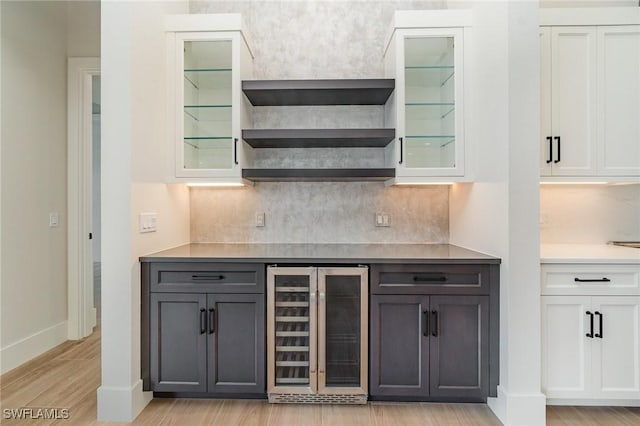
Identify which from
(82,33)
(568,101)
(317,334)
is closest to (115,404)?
(317,334)

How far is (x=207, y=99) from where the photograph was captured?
265 centimetres

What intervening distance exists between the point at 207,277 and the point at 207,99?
4.29 feet

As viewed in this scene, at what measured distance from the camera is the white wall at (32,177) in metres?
2.80

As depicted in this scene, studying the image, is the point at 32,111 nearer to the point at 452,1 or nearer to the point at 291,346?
the point at 291,346

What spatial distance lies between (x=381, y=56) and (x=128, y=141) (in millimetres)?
2074

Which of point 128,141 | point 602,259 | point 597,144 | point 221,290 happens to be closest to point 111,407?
point 221,290

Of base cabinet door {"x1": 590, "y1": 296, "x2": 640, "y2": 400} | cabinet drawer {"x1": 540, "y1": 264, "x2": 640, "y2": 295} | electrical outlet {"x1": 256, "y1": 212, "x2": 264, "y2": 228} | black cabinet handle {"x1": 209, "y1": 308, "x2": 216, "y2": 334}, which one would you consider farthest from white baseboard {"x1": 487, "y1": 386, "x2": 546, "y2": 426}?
electrical outlet {"x1": 256, "y1": 212, "x2": 264, "y2": 228}

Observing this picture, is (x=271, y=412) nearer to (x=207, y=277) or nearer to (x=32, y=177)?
(x=207, y=277)

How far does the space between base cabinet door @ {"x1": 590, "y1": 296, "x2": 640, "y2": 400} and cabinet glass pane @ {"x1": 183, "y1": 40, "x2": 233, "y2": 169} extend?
259 centimetres

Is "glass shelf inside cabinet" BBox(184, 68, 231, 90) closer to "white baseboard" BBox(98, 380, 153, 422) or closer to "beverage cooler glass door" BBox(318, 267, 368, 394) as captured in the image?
"beverage cooler glass door" BBox(318, 267, 368, 394)

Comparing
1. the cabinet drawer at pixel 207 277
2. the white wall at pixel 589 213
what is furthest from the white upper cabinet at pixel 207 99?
the white wall at pixel 589 213

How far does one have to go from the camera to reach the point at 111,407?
213 centimetres

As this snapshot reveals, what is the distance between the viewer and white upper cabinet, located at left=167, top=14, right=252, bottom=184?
2568 mm

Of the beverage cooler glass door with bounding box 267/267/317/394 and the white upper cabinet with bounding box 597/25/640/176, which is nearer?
the beverage cooler glass door with bounding box 267/267/317/394
